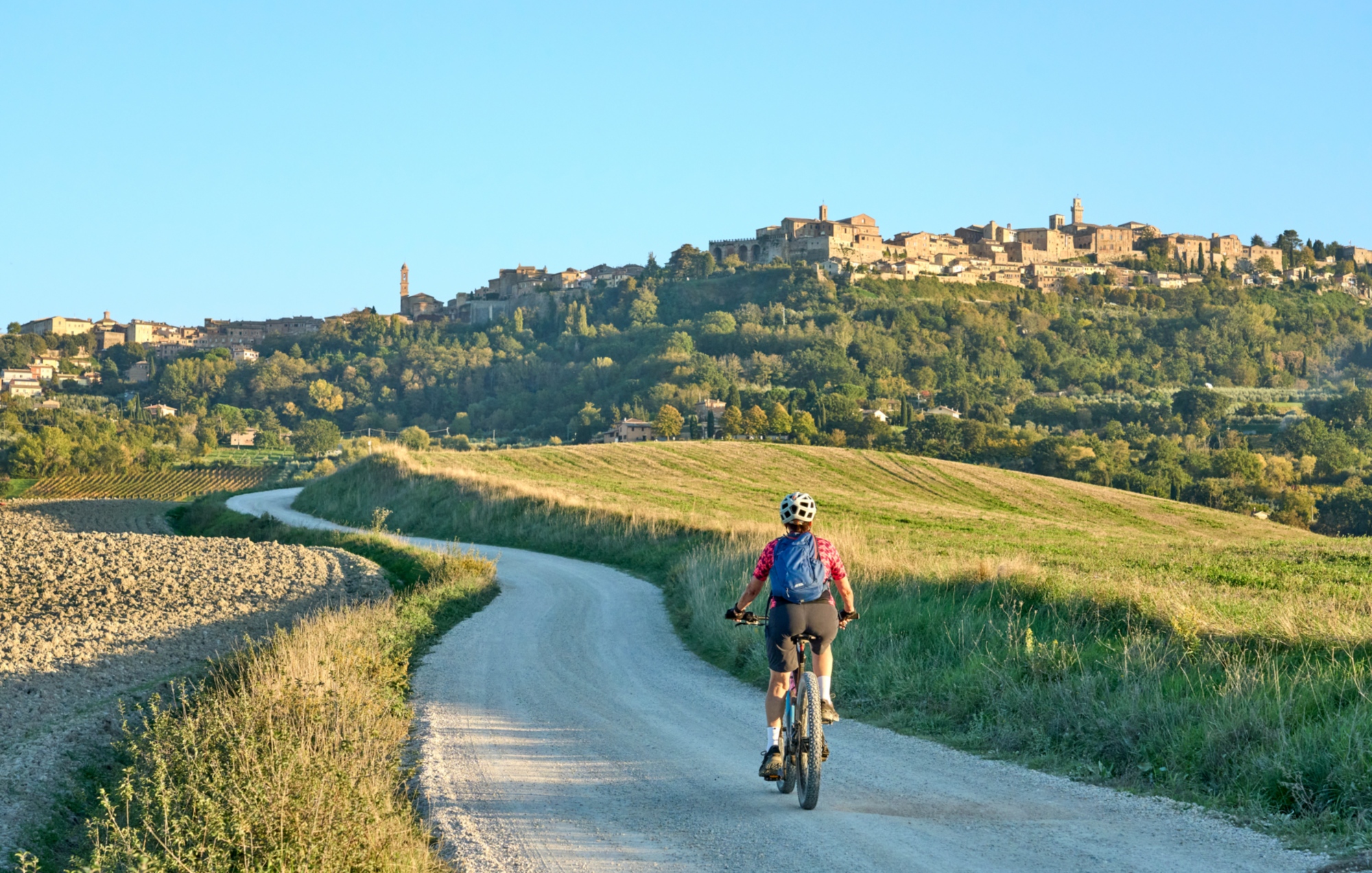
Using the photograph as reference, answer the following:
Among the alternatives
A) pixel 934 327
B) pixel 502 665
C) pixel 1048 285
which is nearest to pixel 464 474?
pixel 502 665

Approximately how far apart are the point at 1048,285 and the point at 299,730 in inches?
7658

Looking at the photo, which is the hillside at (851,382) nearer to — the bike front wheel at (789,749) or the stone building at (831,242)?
the stone building at (831,242)

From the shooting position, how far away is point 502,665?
46.3 ft

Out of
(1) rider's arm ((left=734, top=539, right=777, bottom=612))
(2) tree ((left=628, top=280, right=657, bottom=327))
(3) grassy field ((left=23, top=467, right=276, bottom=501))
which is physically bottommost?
(3) grassy field ((left=23, top=467, right=276, bottom=501))

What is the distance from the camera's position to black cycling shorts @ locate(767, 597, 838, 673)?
7.25m

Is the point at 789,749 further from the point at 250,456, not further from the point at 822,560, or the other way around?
the point at 250,456

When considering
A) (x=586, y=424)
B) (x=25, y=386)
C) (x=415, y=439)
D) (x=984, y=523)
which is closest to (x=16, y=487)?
(x=415, y=439)

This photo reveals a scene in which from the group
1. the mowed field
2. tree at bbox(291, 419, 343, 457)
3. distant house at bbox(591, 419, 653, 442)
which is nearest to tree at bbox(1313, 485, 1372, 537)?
the mowed field

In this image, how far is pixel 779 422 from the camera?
102 metres

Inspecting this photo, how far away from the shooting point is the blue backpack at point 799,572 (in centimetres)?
729

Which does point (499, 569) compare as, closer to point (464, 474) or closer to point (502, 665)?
point (502, 665)

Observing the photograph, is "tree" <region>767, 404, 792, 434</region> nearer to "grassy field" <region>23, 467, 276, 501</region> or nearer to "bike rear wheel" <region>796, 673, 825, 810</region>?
"grassy field" <region>23, 467, 276, 501</region>

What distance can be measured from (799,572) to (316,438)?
381 feet

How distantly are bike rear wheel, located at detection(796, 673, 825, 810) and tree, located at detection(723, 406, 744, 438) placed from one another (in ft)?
310
